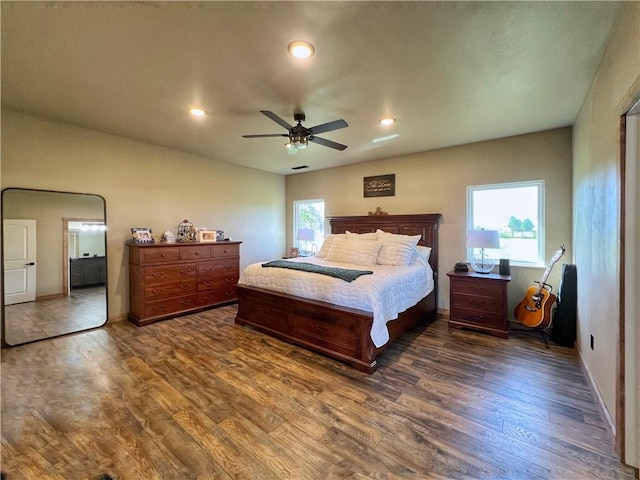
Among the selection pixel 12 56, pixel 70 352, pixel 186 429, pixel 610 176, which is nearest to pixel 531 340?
pixel 610 176

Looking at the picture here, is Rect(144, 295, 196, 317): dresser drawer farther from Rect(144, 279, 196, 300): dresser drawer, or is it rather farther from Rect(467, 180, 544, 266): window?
Rect(467, 180, 544, 266): window

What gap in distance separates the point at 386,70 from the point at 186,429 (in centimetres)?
307

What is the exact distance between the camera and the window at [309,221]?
19.7 feet

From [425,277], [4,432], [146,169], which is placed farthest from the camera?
[146,169]

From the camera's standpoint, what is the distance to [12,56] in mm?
2041

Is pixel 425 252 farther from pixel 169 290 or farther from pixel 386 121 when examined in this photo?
pixel 169 290

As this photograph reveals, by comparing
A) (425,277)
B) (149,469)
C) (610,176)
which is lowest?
(149,469)

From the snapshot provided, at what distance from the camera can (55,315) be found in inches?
136

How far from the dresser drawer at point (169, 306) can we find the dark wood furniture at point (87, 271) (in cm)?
74

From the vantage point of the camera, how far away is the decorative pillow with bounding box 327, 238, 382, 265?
3926 millimetres

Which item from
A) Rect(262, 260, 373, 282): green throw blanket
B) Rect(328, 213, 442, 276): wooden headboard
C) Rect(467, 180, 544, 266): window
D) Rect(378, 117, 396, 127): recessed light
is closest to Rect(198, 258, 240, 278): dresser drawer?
Rect(262, 260, 373, 282): green throw blanket

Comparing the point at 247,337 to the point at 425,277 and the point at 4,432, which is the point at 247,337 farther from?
the point at 425,277

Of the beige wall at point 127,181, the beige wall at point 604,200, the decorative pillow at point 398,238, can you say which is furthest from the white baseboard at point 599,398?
the beige wall at point 127,181

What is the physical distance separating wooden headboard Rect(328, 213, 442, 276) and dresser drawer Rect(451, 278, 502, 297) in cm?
67
